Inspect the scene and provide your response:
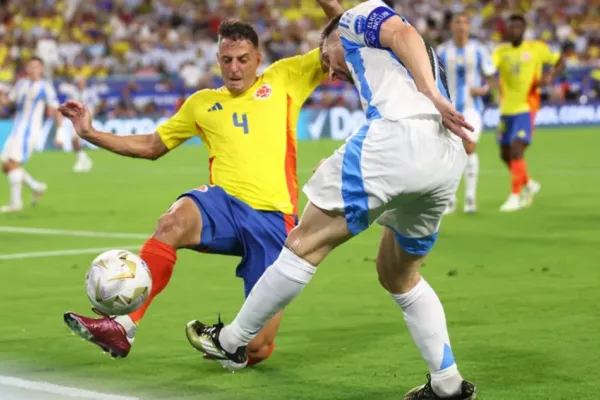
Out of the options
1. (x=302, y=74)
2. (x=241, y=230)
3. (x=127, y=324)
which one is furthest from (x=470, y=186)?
(x=127, y=324)

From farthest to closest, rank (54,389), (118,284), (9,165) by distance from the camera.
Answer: (9,165), (54,389), (118,284)

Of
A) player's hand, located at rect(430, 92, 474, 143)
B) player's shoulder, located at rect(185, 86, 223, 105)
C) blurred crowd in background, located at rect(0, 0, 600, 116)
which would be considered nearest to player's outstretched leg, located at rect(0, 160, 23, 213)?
player's shoulder, located at rect(185, 86, 223, 105)

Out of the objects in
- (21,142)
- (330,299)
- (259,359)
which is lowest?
(21,142)

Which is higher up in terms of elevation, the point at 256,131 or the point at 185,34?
the point at 256,131

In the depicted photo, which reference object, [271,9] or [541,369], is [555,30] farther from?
[541,369]

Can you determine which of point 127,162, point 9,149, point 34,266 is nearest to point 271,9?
point 127,162

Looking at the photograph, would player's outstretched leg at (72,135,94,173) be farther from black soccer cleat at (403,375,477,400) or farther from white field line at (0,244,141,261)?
black soccer cleat at (403,375,477,400)

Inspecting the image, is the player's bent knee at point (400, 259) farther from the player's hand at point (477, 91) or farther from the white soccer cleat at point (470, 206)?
the player's hand at point (477, 91)

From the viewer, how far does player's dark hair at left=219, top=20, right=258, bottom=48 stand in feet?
23.3

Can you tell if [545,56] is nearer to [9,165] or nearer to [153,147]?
[9,165]

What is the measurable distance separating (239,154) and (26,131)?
11.1 meters

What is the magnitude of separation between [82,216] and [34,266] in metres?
4.49

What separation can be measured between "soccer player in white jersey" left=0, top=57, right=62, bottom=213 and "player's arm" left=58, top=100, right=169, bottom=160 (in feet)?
32.0

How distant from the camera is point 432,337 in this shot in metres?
5.55
